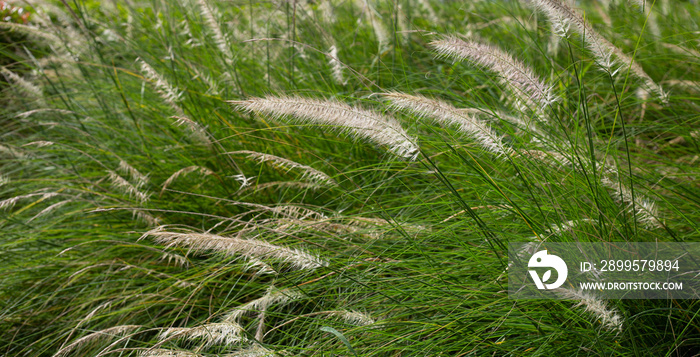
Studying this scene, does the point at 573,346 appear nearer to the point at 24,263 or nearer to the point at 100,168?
the point at 24,263

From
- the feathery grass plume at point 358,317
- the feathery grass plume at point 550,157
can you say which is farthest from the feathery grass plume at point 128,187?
the feathery grass plume at point 550,157

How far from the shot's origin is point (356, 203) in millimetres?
2564

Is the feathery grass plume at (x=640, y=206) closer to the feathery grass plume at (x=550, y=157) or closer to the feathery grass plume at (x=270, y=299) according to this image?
the feathery grass plume at (x=550, y=157)

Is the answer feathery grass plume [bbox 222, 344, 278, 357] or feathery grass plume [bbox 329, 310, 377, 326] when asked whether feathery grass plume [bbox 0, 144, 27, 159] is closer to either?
feathery grass plume [bbox 222, 344, 278, 357]

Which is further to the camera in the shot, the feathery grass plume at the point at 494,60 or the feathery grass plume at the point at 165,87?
the feathery grass plume at the point at 165,87

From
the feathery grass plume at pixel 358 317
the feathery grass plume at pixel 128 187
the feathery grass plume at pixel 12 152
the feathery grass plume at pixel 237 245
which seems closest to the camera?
the feathery grass plume at pixel 237 245

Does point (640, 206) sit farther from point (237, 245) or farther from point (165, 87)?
point (165, 87)

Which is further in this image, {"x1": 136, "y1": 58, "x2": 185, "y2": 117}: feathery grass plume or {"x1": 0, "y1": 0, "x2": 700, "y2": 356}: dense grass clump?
{"x1": 136, "y1": 58, "x2": 185, "y2": 117}: feathery grass plume

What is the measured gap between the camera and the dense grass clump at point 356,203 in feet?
5.04

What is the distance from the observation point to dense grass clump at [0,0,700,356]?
1.54 m

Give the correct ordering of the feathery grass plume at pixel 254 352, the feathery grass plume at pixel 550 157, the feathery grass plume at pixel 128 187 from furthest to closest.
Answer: the feathery grass plume at pixel 128 187, the feathery grass plume at pixel 550 157, the feathery grass plume at pixel 254 352

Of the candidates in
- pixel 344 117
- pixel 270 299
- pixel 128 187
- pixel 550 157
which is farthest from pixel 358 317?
pixel 128 187

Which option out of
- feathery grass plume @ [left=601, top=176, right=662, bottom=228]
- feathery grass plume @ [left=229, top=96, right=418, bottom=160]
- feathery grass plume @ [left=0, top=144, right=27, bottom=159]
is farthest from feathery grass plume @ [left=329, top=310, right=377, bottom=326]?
feathery grass plume @ [left=0, top=144, right=27, bottom=159]

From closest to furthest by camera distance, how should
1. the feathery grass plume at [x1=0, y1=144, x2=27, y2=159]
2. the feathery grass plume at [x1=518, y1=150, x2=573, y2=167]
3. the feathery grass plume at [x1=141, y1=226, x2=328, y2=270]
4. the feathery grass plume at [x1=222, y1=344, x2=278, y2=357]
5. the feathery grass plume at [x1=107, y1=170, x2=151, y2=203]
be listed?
the feathery grass plume at [x1=141, y1=226, x2=328, y2=270], the feathery grass plume at [x1=222, y1=344, x2=278, y2=357], the feathery grass plume at [x1=518, y1=150, x2=573, y2=167], the feathery grass plume at [x1=107, y1=170, x2=151, y2=203], the feathery grass plume at [x1=0, y1=144, x2=27, y2=159]
